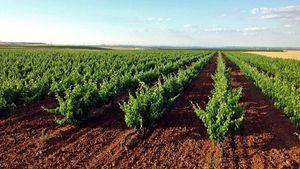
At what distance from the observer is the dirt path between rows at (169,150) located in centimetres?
818

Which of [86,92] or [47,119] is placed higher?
[86,92]

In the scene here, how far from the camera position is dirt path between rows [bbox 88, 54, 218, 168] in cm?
818

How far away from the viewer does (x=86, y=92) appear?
487 inches

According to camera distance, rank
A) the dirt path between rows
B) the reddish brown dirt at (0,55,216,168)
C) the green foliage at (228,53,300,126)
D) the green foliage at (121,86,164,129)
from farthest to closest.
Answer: the green foliage at (228,53,300,126)
the green foliage at (121,86,164,129)
the reddish brown dirt at (0,55,216,168)
the dirt path between rows

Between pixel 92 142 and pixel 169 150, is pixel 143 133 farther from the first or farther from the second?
pixel 92 142

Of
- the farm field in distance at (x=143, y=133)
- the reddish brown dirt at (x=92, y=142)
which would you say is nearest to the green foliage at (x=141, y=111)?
the farm field in distance at (x=143, y=133)

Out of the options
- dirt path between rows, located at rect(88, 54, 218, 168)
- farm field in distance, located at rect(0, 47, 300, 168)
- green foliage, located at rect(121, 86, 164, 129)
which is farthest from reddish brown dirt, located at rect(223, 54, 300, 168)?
green foliage, located at rect(121, 86, 164, 129)

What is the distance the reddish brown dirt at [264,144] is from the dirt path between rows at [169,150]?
64 centimetres

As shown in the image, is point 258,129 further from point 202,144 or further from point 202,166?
point 202,166

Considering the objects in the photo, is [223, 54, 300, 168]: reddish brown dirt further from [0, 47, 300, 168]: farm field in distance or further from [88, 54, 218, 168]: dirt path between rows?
[88, 54, 218, 168]: dirt path between rows

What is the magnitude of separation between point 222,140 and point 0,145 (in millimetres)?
5918

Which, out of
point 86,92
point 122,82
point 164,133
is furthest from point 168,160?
point 122,82

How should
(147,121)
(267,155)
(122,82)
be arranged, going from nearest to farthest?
(267,155) → (147,121) → (122,82)

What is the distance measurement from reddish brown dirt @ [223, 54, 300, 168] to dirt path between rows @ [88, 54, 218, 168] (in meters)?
0.64
